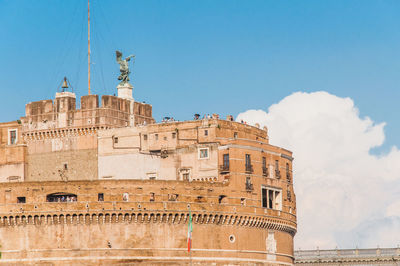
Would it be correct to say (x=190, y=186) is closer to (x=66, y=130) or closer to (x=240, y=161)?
(x=240, y=161)

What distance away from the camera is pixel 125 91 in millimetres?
135750

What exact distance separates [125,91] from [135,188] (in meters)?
21.9

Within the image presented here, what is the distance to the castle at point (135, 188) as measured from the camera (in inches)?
4550

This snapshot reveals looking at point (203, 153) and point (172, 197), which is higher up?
point (203, 153)

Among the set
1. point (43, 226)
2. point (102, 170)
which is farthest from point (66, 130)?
point (43, 226)

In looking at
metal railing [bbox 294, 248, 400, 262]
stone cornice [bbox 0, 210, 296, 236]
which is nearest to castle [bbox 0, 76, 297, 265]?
stone cornice [bbox 0, 210, 296, 236]

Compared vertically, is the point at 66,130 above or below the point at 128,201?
above

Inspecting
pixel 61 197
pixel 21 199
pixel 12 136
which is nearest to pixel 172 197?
pixel 61 197

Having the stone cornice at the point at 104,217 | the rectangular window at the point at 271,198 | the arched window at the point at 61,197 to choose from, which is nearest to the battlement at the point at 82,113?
the arched window at the point at 61,197

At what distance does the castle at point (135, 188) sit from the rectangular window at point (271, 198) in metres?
0.12

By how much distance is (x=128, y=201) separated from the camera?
116250 mm

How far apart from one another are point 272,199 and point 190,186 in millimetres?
12436

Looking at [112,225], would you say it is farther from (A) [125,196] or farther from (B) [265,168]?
(B) [265,168]

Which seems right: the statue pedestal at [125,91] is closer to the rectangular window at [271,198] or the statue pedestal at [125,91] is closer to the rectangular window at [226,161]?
the rectangular window at [226,161]
